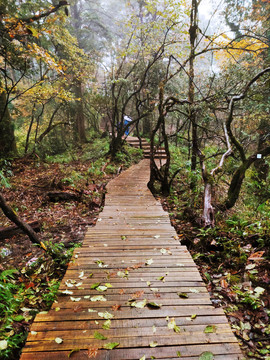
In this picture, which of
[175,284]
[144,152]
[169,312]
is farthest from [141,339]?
[144,152]

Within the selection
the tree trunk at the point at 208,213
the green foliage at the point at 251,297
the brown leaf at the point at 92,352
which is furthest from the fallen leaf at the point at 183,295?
the tree trunk at the point at 208,213

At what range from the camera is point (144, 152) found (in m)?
15.6

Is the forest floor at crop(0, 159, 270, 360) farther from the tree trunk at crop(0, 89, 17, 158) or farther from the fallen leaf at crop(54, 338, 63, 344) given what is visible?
the tree trunk at crop(0, 89, 17, 158)

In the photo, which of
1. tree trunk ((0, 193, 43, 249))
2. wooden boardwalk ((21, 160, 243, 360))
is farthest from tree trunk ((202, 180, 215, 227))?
tree trunk ((0, 193, 43, 249))

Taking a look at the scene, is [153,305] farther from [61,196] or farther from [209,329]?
[61,196]

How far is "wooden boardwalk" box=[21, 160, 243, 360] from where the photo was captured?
1.81m

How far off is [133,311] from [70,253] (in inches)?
84.7

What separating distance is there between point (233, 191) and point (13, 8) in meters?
10.1

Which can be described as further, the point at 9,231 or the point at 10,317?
the point at 9,231

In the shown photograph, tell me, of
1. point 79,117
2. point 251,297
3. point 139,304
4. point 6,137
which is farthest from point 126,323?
point 79,117

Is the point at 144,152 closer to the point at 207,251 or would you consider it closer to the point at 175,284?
the point at 207,251

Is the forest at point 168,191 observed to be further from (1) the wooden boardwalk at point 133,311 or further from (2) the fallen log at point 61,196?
(1) the wooden boardwalk at point 133,311

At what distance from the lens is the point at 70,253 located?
157 inches

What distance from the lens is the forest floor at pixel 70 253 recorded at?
2.35 m
